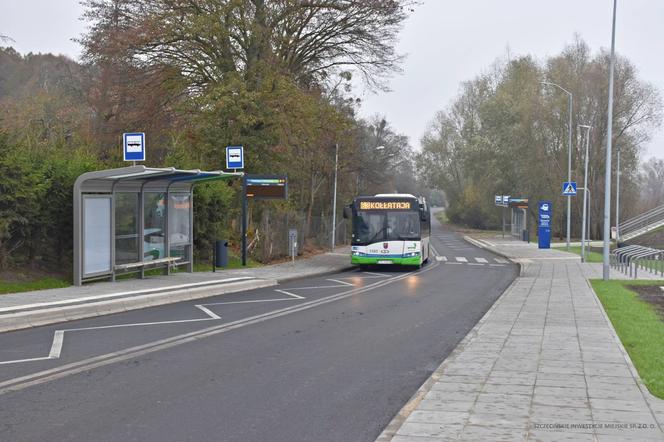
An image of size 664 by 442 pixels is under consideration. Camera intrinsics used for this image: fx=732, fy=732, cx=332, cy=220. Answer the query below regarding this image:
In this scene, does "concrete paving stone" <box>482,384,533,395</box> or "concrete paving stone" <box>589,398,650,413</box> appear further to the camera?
"concrete paving stone" <box>482,384,533,395</box>

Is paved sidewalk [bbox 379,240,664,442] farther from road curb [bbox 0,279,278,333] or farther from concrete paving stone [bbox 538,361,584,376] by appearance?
road curb [bbox 0,279,278,333]

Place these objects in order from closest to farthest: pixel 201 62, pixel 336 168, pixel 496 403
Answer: pixel 496 403
pixel 201 62
pixel 336 168

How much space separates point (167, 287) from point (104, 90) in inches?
744

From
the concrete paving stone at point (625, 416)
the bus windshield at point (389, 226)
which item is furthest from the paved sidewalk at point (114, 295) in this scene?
the concrete paving stone at point (625, 416)

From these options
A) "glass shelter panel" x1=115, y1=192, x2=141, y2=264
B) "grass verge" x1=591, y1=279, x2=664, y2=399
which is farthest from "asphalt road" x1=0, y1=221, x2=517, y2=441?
"glass shelter panel" x1=115, y1=192, x2=141, y2=264

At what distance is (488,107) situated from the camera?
7269 cm

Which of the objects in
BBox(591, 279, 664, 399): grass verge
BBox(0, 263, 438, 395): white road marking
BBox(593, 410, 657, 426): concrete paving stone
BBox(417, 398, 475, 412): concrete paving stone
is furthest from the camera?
BBox(591, 279, 664, 399): grass verge

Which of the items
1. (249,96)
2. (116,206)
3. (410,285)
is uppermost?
(249,96)

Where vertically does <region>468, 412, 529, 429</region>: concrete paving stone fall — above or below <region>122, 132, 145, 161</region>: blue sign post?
below

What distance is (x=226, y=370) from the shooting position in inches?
353

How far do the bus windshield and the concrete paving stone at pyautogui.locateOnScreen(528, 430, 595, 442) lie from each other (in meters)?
22.2

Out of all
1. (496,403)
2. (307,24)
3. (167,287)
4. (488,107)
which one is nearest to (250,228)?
(307,24)

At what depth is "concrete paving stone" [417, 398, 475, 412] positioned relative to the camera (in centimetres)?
691

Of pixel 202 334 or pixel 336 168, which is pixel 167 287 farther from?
pixel 336 168
